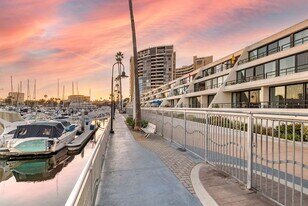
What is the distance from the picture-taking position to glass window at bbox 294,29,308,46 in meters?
26.2

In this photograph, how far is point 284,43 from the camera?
29.6 m

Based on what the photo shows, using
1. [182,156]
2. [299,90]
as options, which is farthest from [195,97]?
[182,156]

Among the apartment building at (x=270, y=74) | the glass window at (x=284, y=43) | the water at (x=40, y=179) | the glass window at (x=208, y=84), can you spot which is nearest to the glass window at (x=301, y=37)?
the apartment building at (x=270, y=74)

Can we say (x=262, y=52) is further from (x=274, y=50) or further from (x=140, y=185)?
(x=140, y=185)

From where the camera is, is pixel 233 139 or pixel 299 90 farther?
pixel 299 90

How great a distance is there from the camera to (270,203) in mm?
4691

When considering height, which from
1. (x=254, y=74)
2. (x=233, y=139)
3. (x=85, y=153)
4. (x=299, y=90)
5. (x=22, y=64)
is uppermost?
(x=22, y=64)

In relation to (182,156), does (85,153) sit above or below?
below

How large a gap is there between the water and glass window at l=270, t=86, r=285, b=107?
22.9 metres

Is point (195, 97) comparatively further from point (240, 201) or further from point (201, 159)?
point (240, 201)

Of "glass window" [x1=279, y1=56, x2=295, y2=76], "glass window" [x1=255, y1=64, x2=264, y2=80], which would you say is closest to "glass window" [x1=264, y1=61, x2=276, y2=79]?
"glass window" [x1=255, y1=64, x2=264, y2=80]

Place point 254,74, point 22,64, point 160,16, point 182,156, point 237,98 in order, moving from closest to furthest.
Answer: point 182,156 < point 160,16 < point 254,74 < point 237,98 < point 22,64

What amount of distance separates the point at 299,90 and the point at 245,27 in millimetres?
9312

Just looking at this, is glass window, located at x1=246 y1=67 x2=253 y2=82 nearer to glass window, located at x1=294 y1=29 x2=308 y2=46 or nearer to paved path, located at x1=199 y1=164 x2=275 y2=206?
glass window, located at x1=294 y1=29 x2=308 y2=46
